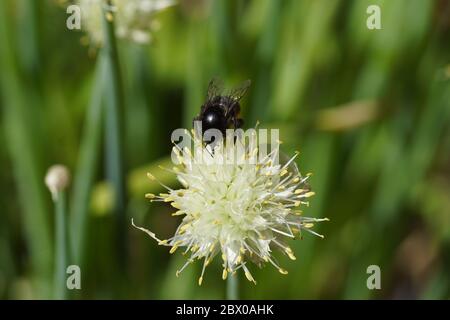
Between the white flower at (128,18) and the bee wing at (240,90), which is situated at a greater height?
the white flower at (128,18)

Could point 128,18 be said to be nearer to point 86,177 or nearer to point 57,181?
point 86,177

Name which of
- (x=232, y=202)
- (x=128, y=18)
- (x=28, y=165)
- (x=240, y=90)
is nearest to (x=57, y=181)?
(x=232, y=202)

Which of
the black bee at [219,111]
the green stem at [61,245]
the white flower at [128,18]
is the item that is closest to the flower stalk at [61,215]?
the green stem at [61,245]

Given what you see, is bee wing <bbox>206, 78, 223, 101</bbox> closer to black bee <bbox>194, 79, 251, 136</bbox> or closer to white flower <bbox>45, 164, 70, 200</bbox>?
black bee <bbox>194, 79, 251, 136</bbox>

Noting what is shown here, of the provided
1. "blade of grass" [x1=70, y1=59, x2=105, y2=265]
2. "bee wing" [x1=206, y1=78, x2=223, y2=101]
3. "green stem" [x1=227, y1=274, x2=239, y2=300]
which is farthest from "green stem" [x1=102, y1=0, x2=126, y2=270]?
"green stem" [x1=227, y1=274, x2=239, y2=300]

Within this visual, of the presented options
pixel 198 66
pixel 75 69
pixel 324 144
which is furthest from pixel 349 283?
pixel 75 69

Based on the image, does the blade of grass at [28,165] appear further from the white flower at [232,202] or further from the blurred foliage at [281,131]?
the white flower at [232,202]
